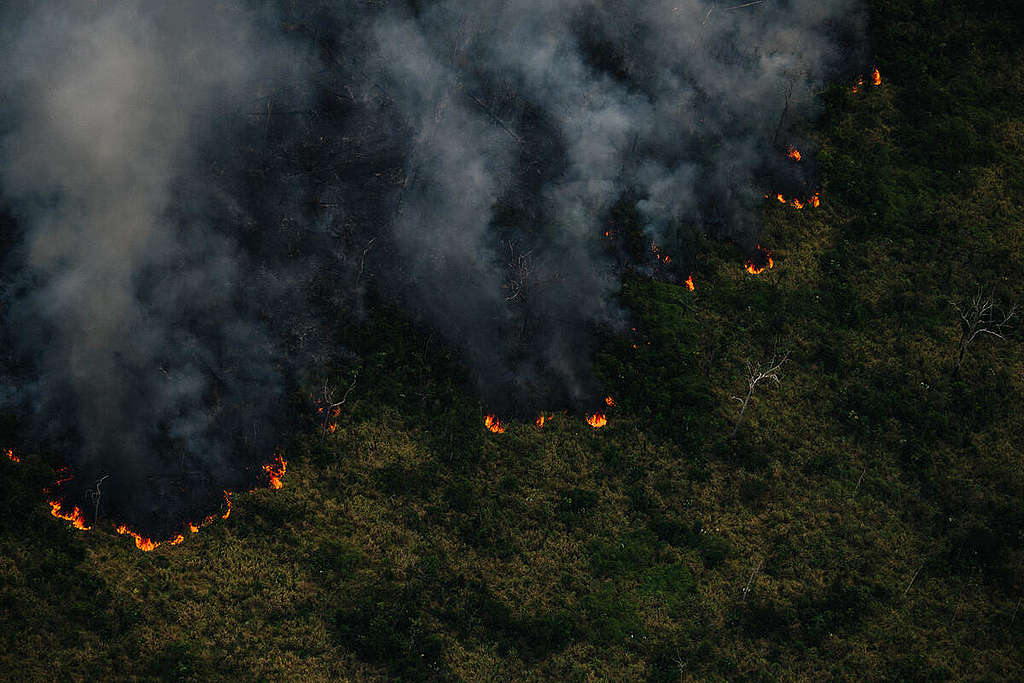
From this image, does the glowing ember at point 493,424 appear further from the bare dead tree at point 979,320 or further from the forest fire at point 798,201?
the bare dead tree at point 979,320

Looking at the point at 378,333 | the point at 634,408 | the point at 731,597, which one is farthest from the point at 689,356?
the point at 378,333

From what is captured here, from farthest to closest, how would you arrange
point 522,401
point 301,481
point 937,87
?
point 937,87, point 522,401, point 301,481

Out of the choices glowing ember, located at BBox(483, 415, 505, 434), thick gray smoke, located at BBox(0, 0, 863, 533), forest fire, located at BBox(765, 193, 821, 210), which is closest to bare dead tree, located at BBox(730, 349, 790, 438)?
thick gray smoke, located at BBox(0, 0, 863, 533)

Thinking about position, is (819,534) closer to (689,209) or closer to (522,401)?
(522,401)

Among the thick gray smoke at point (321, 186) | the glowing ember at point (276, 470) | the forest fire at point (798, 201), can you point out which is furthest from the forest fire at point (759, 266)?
the glowing ember at point (276, 470)

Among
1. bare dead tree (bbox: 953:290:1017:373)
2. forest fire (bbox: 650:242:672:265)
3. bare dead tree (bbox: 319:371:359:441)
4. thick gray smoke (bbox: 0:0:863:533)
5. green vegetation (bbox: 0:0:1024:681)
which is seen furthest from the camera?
forest fire (bbox: 650:242:672:265)

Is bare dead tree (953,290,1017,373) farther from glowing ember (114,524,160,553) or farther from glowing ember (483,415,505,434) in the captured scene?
glowing ember (114,524,160,553)
